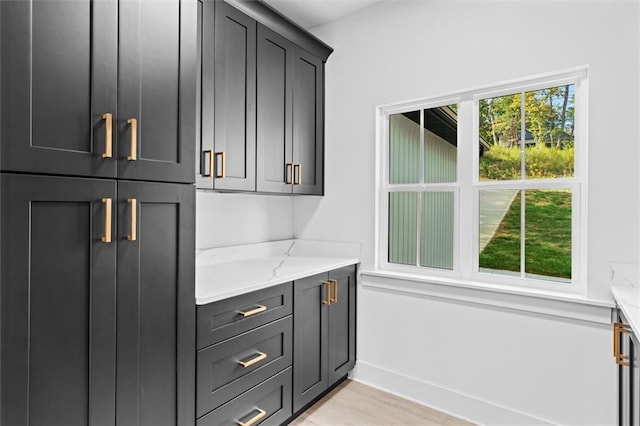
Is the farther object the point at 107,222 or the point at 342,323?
the point at 342,323

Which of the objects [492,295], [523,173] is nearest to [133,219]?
[492,295]

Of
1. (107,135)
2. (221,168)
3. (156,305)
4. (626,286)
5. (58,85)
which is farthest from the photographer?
(221,168)

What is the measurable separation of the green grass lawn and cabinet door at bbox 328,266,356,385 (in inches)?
37.1

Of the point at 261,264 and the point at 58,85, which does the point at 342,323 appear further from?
the point at 58,85

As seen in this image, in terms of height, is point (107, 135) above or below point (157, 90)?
below

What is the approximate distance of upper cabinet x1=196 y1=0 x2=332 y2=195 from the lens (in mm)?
1985

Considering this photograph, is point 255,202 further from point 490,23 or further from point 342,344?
point 490,23

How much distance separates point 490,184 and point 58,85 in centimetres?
226

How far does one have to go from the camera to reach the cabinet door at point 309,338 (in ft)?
7.00

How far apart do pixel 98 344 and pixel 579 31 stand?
269 cm

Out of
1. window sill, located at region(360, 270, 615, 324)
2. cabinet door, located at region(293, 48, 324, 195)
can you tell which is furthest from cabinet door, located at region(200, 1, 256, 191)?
window sill, located at region(360, 270, 615, 324)

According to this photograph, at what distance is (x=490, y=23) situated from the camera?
7.17 feet

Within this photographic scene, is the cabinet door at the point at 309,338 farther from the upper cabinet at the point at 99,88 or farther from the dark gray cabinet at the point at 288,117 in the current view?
the upper cabinet at the point at 99,88

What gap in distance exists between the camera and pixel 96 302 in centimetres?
122
